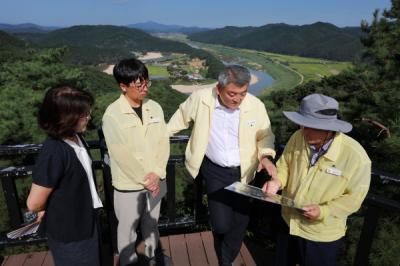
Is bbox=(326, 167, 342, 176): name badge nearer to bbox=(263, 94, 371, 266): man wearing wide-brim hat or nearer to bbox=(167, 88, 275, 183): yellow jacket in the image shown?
bbox=(263, 94, 371, 266): man wearing wide-brim hat

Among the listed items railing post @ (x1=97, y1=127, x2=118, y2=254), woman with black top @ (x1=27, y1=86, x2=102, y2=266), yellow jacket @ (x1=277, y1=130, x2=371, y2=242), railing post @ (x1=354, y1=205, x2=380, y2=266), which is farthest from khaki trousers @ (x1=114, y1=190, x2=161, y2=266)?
railing post @ (x1=354, y1=205, x2=380, y2=266)

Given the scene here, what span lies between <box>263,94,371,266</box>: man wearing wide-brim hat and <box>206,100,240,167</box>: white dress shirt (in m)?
0.38

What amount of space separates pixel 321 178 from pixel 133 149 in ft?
3.49

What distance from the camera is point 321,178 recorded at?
61.0 inches

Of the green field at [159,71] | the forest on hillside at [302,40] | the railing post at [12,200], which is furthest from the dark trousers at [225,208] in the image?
the forest on hillside at [302,40]

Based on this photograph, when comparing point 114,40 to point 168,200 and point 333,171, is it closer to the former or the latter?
point 168,200

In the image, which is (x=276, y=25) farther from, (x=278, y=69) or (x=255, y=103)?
(x=255, y=103)

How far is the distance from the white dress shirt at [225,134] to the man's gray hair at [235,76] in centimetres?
23

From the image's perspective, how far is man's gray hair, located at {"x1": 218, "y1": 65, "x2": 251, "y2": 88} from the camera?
183cm

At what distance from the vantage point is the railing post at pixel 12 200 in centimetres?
212

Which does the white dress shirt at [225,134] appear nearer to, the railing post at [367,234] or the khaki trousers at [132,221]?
the khaki trousers at [132,221]

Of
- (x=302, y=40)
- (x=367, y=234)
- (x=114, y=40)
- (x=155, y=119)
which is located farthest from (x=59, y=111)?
(x=302, y=40)

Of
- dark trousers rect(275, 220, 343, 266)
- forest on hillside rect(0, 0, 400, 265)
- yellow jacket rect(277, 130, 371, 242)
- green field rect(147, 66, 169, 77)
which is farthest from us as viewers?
green field rect(147, 66, 169, 77)

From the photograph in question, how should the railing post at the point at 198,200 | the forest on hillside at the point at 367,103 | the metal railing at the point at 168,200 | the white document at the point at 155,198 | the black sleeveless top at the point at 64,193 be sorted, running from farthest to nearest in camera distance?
the forest on hillside at the point at 367,103, the railing post at the point at 198,200, the white document at the point at 155,198, the metal railing at the point at 168,200, the black sleeveless top at the point at 64,193
